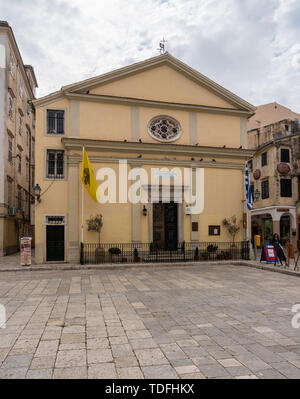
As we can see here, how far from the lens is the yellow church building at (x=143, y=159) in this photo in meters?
18.0

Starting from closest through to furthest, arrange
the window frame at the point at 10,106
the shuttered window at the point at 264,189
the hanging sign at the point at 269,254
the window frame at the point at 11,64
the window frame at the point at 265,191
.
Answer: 1. the hanging sign at the point at 269,254
2. the window frame at the point at 10,106
3. the window frame at the point at 11,64
4. the window frame at the point at 265,191
5. the shuttered window at the point at 264,189

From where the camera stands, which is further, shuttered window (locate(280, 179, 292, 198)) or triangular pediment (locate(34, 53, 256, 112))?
shuttered window (locate(280, 179, 292, 198))

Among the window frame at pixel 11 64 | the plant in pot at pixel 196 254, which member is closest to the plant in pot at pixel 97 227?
the plant in pot at pixel 196 254

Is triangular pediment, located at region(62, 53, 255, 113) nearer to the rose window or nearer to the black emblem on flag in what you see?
the rose window

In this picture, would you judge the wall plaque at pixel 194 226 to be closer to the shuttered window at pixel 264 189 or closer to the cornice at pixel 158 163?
the cornice at pixel 158 163

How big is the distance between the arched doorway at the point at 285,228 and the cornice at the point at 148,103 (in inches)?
537

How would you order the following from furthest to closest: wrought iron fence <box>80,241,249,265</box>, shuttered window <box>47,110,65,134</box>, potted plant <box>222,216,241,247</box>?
potted plant <box>222,216,241,247</box> < shuttered window <box>47,110,65,134</box> < wrought iron fence <box>80,241,249,265</box>

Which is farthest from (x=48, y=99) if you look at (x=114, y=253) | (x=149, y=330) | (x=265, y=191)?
(x=265, y=191)

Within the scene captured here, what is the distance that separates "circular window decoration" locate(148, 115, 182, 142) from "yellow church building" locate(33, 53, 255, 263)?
0.21 ft

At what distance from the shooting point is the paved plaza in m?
4.62

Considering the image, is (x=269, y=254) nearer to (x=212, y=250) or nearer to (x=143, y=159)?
(x=212, y=250)

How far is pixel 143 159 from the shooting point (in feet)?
62.6

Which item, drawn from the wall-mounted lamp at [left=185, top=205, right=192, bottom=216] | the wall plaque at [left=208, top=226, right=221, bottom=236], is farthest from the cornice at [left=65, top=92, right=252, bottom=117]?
the wall plaque at [left=208, top=226, right=221, bottom=236]
